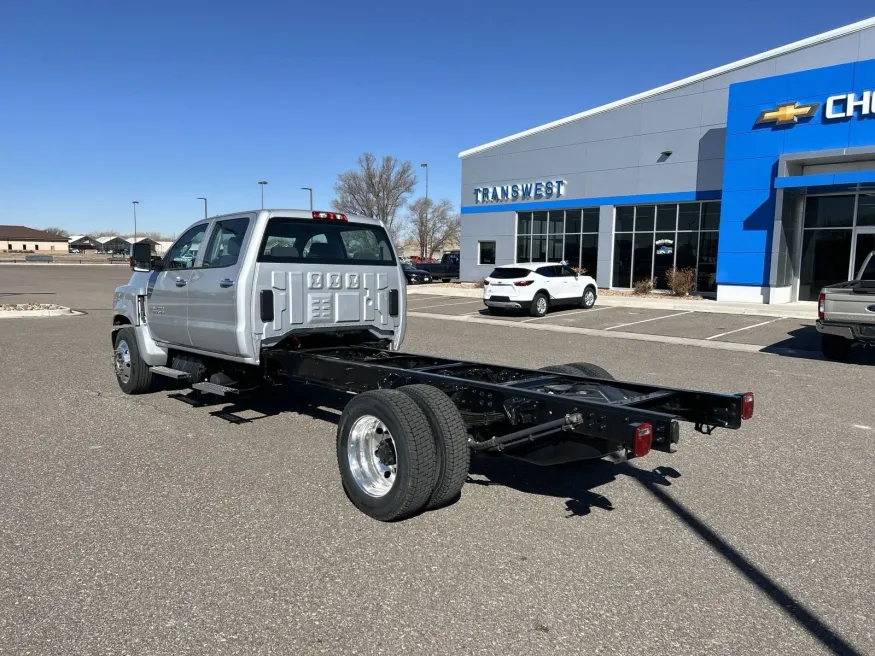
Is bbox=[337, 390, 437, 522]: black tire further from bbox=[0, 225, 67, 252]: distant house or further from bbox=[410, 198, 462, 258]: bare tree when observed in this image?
bbox=[0, 225, 67, 252]: distant house

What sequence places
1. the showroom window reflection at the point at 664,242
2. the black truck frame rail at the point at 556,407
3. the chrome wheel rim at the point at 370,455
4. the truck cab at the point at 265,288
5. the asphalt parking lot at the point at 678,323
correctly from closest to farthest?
the black truck frame rail at the point at 556,407, the chrome wheel rim at the point at 370,455, the truck cab at the point at 265,288, the asphalt parking lot at the point at 678,323, the showroom window reflection at the point at 664,242

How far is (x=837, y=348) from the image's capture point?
1123cm

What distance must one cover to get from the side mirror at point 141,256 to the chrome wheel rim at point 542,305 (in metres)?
13.2

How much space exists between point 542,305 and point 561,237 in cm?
1117

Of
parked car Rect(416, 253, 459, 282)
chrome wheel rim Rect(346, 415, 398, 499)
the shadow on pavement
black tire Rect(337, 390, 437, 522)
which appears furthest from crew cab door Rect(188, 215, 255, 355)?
parked car Rect(416, 253, 459, 282)

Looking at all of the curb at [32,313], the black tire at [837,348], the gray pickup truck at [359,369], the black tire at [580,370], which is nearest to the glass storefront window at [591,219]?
the black tire at [837,348]

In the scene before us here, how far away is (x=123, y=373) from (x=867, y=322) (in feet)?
34.8

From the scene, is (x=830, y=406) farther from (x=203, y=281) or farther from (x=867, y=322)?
(x=203, y=281)

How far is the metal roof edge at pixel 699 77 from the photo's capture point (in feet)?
65.6

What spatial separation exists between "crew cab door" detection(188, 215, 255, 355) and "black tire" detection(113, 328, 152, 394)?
4.23 feet

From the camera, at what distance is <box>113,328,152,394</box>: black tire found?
7676 mm

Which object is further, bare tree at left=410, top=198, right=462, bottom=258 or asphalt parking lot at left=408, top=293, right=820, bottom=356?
bare tree at left=410, top=198, right=462, bottom=258

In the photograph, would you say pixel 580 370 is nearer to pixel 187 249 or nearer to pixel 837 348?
pixel 187 249

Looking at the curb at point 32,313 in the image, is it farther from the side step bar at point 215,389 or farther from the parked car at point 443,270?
the parked car at point 443,270
